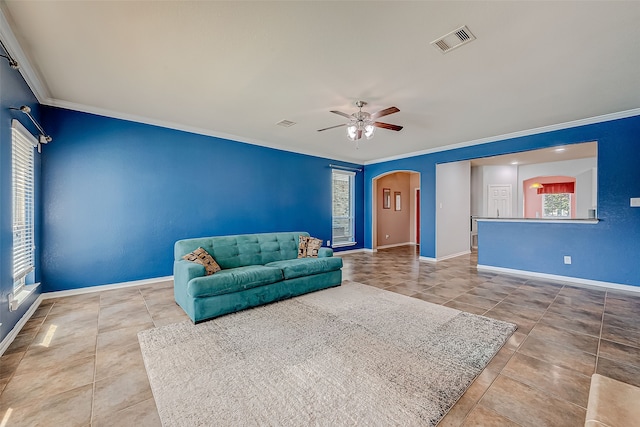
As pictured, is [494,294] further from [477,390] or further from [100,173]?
[100,173]

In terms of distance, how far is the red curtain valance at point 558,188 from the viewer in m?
8.61

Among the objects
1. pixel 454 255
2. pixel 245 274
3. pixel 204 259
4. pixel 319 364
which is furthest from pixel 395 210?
pixel 319 364

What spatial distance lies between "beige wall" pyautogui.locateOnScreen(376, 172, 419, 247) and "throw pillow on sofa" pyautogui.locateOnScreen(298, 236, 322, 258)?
4.29 metres

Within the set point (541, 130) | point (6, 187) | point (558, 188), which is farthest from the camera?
point (558, 188)

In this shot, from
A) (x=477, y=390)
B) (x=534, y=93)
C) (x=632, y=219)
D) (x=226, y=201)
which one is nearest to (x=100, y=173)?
(x=226, y=201)

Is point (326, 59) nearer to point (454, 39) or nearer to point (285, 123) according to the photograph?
point (454, 39)

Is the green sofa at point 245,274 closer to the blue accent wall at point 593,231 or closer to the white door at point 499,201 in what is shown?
the blue accent wall at point 593,231

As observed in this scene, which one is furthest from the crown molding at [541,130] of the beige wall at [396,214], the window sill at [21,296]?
the window sill at [21,296]

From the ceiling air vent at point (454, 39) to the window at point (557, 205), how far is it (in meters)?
9.61

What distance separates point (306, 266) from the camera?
3793 millimetres

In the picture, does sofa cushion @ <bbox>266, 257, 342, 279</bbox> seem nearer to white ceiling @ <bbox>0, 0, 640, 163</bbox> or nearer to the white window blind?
white ceiling @ <bbox>0, 0, 640, 163</bbox>

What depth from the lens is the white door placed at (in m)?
8.54

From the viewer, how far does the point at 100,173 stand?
3.98 m

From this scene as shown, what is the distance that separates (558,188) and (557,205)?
0.67m
